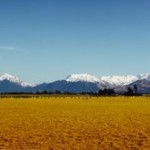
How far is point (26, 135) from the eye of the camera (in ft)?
97.3

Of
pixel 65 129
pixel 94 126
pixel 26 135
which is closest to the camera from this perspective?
pixel 26 135

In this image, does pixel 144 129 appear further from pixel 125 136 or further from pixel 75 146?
pixel 75 146

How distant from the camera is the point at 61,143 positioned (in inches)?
1034

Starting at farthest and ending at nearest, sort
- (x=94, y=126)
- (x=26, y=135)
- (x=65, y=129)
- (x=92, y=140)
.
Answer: (x=94, y=126)
(x=65, y=129)
(x=26, y=135)
(x=92, y=140)

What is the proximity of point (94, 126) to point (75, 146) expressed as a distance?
32.4 feet

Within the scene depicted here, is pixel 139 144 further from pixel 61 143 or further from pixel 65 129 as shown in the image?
pixel 65 129

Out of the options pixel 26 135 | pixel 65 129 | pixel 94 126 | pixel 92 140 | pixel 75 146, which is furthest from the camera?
pixel 94 126

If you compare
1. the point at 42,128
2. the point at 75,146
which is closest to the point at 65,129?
the point at 42,128

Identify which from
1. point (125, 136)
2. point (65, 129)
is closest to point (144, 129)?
point (125, 136)

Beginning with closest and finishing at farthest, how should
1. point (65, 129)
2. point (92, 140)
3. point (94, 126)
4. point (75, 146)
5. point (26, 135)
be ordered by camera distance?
point (75, 146) → point (92, 140) → point (26, 135) → point (65, 129) → point (94, 126)

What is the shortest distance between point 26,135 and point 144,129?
10.6 metres

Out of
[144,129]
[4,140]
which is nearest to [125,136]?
[144,129]

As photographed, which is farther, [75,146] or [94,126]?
[94,126]

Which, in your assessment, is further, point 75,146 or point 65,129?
point 65,129
